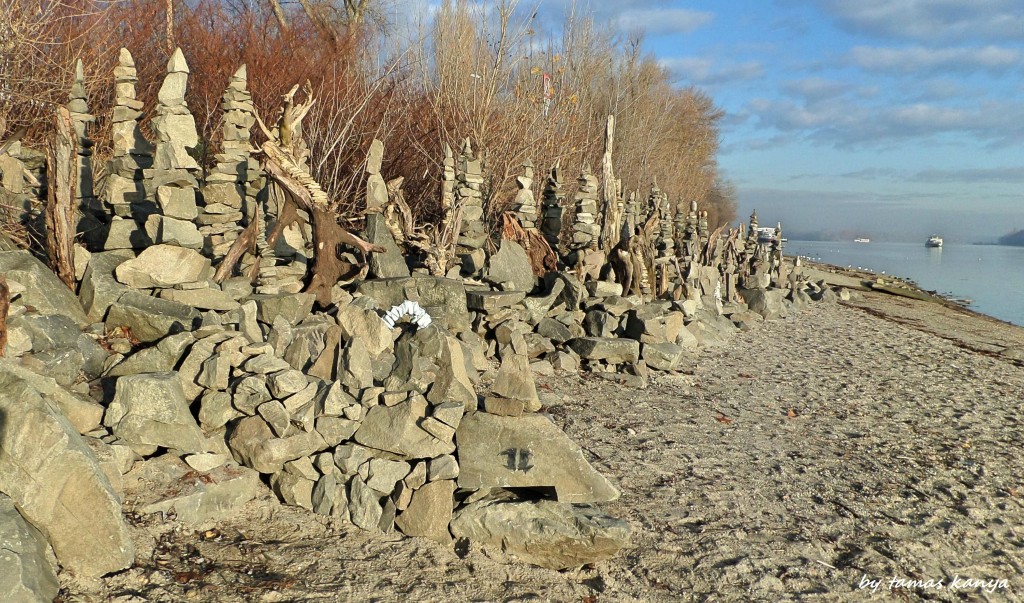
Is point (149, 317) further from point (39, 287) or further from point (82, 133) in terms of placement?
point (82, 133)

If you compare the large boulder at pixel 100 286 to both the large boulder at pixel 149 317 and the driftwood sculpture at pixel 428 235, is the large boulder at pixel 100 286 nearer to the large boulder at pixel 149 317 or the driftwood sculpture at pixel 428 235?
the large boulder at pixel 149 317

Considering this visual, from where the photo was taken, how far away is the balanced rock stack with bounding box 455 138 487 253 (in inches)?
374

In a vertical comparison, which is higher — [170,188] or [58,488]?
[170,188]

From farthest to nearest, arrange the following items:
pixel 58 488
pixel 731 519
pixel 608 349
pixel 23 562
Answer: pixel 608 349, pixel 731 519, pixel 58 488, pixel 23 562

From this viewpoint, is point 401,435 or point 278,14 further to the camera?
point 278,14

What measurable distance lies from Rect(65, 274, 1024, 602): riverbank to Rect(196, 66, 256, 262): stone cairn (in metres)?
3.76

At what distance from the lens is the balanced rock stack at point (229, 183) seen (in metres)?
7.27

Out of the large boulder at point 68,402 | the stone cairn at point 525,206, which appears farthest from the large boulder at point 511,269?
the large boulder at point 68,402

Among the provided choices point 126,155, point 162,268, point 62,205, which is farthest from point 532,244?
point 62,205

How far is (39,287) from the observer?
505 centimetres

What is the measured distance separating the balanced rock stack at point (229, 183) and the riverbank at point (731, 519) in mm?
3769

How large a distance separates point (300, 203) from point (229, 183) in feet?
4.17

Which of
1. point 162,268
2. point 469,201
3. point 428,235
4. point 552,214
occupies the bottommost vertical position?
point 162,268

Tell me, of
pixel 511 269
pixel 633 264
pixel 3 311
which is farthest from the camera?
pixel 633 264
